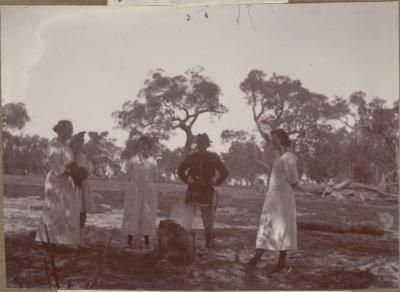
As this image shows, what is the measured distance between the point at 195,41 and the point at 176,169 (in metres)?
0.79

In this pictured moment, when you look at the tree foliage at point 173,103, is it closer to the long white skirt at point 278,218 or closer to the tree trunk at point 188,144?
the tree trunk at point 188,144

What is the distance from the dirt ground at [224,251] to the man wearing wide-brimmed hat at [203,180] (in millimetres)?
50

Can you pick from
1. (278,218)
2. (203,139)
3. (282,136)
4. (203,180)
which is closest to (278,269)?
(278,218)

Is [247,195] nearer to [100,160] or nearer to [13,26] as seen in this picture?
[100,160]

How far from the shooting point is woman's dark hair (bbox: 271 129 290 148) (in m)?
3.45

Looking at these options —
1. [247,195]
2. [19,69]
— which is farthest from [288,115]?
[19,69]

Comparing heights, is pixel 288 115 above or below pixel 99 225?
above

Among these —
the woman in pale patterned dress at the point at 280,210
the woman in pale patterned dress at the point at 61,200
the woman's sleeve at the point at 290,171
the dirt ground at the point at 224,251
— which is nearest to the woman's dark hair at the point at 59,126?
the woman in pale patterned dress at the point at 61,200

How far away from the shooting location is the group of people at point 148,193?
3426 mm

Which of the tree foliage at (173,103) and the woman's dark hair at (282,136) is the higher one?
the tree foliage at (173,103)

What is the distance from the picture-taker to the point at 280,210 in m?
3.42

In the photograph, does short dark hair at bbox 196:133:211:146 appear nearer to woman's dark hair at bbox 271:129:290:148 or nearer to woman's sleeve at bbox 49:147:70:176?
woman's dark hair at bbox 271:129:290:148

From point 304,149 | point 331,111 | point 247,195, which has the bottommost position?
point 247,195

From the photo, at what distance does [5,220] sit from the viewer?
137 inches
